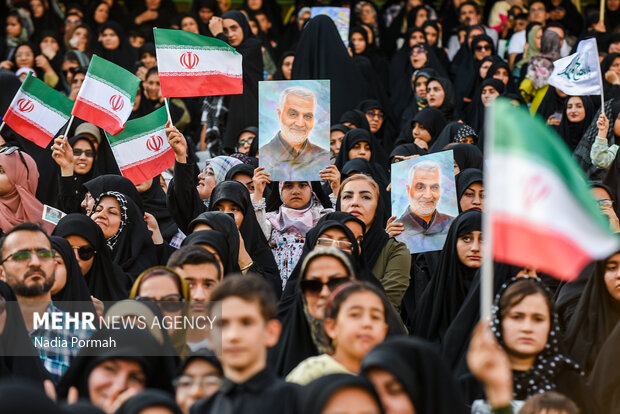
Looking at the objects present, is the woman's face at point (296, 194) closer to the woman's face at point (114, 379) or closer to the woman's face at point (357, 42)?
the woman's face at point (114, 379)

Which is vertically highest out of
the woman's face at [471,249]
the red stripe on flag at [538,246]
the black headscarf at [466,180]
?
the red stripe on flag at [538,246]

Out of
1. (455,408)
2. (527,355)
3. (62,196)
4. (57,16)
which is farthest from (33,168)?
(57,16)

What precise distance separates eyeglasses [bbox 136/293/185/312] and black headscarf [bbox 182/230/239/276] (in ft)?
2.77

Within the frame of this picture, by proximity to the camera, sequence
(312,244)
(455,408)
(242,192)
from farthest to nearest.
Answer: (242,192) < (312,244) < (455,408)

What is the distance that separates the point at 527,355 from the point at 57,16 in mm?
9737

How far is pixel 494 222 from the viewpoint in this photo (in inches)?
136

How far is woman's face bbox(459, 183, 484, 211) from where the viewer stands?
729cm

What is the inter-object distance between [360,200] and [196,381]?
275 centimetres

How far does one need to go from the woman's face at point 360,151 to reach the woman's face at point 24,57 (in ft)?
13.9

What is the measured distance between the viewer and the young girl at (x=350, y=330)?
430cm

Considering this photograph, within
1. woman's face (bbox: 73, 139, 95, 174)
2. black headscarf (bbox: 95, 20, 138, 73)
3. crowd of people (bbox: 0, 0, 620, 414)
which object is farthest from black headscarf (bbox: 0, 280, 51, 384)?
black headscarf (bbox: 95, 20, 138, 73)

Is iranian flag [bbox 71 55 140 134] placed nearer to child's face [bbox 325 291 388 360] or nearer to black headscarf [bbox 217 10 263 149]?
black headscarf [bbox 217 10 263 149]

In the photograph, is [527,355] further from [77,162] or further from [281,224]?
[77,162]

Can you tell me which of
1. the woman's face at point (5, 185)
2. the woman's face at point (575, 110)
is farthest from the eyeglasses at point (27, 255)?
the woman's face at point (575, 110)
